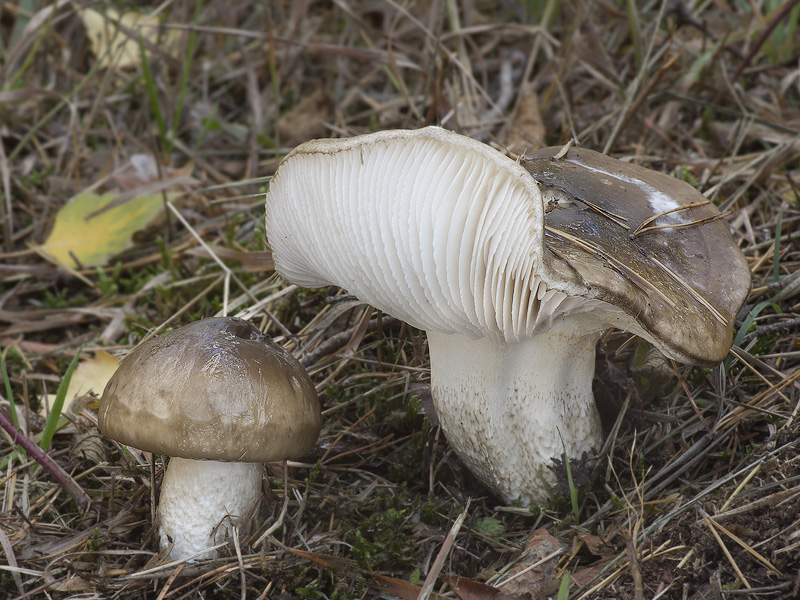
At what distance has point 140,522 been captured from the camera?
2.34m

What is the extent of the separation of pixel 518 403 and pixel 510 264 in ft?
2.37

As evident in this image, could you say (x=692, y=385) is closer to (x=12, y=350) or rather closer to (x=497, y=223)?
(x=497, y=223)

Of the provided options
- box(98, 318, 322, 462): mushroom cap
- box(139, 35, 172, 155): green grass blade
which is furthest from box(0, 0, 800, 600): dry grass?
box(98, 318, 322, 462): mushroom cap

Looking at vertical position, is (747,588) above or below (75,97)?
below

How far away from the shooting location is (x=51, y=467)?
2.35 m

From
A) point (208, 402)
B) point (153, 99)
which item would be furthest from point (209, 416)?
point (153, 99)

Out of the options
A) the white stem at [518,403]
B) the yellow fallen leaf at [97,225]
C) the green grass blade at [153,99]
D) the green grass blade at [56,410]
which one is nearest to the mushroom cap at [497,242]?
the white stem at [518,403]

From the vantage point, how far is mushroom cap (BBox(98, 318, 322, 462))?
77.9 inches

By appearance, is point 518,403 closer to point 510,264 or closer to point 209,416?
point 510,264

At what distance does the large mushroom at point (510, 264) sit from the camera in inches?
67.2

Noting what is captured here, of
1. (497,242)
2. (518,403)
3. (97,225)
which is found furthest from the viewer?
(97,225)

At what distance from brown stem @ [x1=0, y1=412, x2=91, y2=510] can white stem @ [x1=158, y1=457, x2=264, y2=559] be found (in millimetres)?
331

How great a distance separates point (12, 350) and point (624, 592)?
9.48ft

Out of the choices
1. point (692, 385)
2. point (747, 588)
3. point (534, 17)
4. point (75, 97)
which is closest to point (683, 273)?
point (692, 385)
